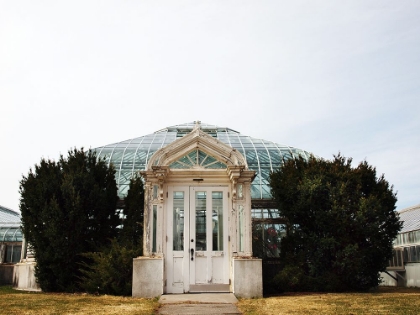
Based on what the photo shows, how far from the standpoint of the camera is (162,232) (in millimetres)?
13219

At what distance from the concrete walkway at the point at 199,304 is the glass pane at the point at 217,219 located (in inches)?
59.7

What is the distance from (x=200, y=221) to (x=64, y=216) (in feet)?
15.1

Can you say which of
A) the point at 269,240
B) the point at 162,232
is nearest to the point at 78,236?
the point at 162,232

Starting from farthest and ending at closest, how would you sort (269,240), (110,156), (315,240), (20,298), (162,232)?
(110,156)
(269,240)
(315,240)
(162,232)
(20,298)

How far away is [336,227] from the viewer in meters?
14.2

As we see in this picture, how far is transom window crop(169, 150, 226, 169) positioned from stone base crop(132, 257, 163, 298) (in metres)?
2.85

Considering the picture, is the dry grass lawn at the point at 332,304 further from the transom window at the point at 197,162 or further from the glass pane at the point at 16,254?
the glass pane at the point at 16,254

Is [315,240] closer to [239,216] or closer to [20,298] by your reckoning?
[239,216]

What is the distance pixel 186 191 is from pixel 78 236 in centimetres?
406

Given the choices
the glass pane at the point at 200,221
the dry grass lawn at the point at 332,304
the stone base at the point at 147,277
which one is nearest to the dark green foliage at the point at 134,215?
the stone base at the point at 147,277

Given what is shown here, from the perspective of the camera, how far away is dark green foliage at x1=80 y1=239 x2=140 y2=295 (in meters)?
13.1

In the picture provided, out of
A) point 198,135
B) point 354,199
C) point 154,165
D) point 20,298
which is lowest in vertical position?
point 20,298

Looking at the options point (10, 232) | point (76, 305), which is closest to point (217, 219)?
point (76, 305)

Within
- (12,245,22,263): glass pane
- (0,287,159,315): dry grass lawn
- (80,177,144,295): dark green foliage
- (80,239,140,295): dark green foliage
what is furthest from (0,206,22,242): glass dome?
(0,287,159,315): dry grass lawn
